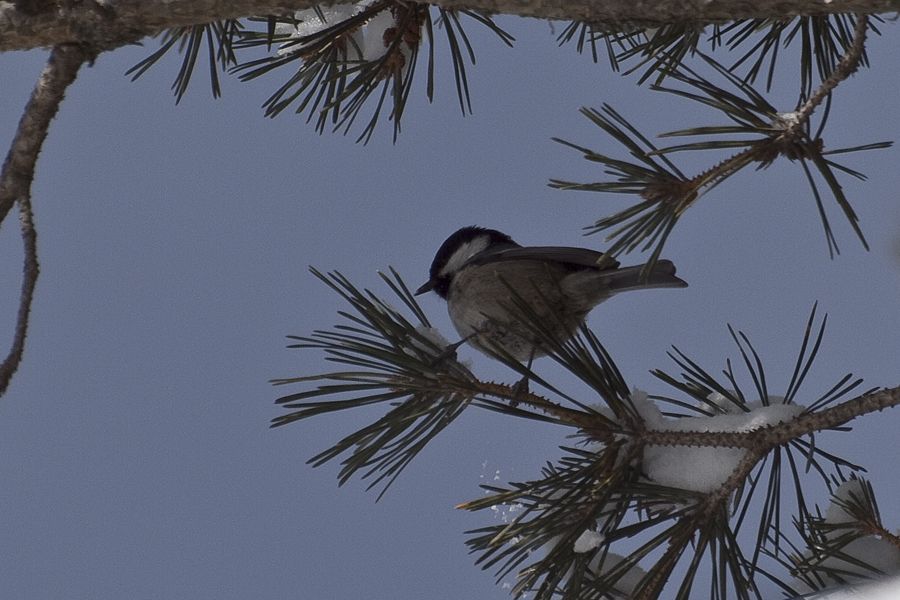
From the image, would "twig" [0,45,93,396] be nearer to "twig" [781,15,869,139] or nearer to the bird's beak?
"twig" [781,15,869,139]

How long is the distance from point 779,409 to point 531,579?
0.52m

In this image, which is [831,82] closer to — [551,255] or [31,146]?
[551,255]

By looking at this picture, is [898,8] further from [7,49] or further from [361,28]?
[361,28]

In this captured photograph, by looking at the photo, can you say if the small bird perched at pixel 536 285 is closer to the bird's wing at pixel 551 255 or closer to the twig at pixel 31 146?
the bird's wing at pixel 551 255

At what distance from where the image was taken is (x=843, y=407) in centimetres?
149

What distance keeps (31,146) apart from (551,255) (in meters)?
1.19

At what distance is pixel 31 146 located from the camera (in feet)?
5.15

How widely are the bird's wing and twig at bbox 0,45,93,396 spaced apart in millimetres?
1125

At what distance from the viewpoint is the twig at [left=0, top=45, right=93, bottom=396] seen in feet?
4.83

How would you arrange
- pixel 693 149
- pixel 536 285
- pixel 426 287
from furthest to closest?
pixel 426 287
pixel 536 285
pixel 693 149

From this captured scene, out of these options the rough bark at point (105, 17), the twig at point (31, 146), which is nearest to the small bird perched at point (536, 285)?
the rough bark at point (105, 17)

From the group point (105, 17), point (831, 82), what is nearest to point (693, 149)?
point (831, 82)

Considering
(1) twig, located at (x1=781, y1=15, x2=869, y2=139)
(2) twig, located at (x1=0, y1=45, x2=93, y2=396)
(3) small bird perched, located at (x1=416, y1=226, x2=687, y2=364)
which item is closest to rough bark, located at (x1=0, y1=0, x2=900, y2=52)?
(2) twig, located at (x1=0, y1=45, x2=93, y2=396)

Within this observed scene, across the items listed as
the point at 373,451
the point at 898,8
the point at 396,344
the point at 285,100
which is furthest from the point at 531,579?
the point at 285,100
